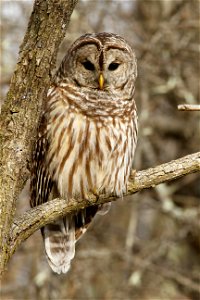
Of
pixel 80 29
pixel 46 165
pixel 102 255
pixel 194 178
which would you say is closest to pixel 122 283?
pixel 102 255

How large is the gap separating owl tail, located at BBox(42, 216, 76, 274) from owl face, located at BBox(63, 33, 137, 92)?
104cm

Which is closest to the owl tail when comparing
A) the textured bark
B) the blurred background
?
the textured bark

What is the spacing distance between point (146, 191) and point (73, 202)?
3973 millimetres

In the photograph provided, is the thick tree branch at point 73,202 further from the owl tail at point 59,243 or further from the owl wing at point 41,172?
the owl tail at point 59,243

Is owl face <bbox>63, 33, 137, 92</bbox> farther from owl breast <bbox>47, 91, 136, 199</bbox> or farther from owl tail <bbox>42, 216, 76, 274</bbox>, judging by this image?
owl tail <bbox>42, 216, 76, 274</bbox>

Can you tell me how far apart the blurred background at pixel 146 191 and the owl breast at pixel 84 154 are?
2734 millimetres

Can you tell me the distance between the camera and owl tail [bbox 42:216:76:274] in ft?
16.4

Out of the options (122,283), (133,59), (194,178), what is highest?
(133,59)

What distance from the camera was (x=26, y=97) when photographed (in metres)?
3.45

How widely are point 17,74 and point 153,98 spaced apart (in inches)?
198

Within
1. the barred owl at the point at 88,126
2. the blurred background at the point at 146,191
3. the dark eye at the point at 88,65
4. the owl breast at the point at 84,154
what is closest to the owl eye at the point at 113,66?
the barred owl at the point at 88,126

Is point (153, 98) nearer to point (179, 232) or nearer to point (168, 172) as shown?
point (179, 232)

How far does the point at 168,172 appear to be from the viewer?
3.93 metres

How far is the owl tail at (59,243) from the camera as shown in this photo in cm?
500
